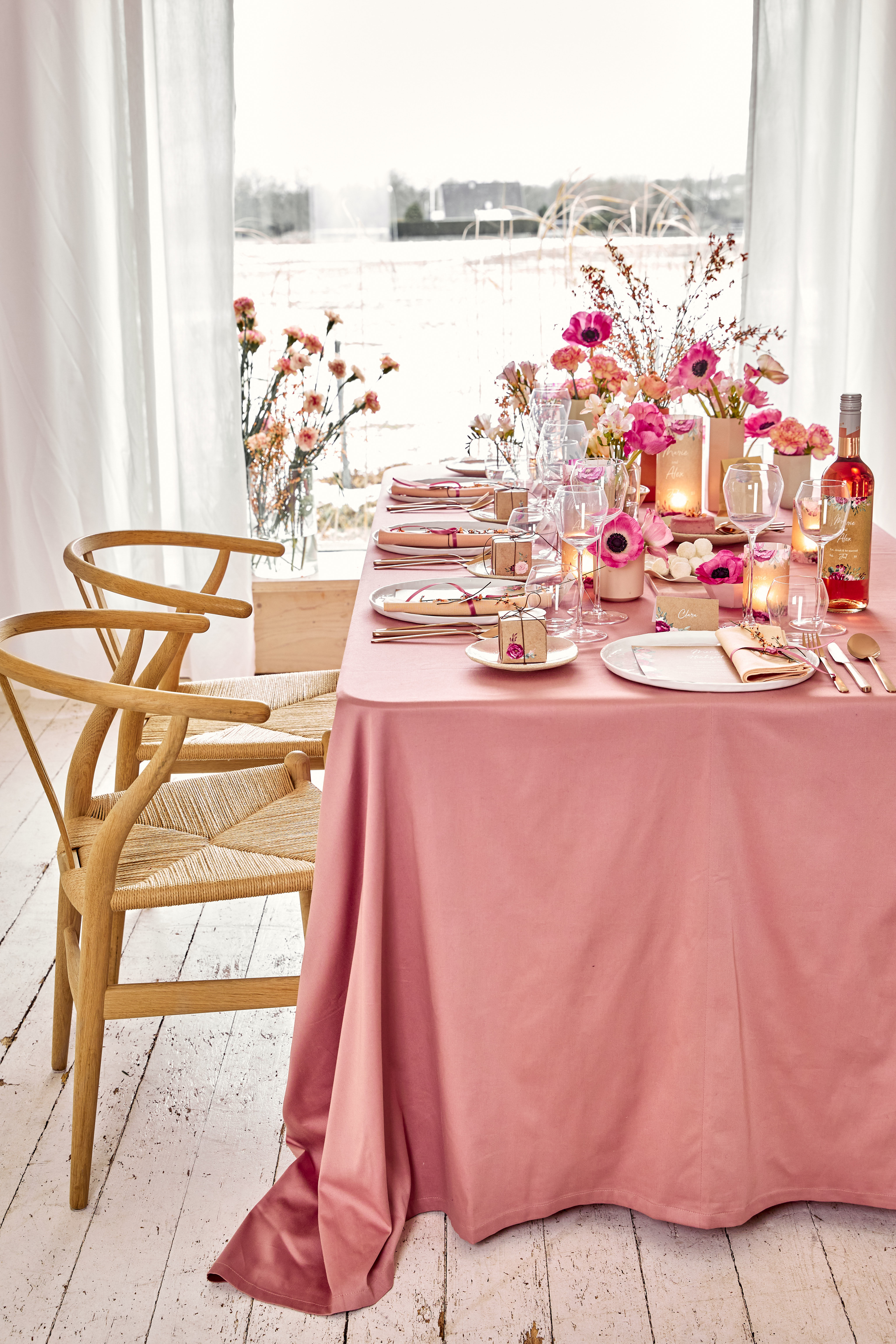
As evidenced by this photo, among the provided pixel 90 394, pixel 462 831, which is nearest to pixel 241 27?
pixel 90 394

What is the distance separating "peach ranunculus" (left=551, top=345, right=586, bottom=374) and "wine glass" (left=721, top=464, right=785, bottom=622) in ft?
2.41

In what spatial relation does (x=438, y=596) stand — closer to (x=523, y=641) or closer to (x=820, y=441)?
(x=523, y=641)

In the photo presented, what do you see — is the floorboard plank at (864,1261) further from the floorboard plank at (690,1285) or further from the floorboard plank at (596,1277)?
the floorboard plank at (596,1277)

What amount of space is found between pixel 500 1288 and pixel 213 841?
70cm

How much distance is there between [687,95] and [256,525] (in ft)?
6.00

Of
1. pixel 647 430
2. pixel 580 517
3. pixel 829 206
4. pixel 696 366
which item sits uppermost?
pixel 829 206

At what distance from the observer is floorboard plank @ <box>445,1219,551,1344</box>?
145 centimetres

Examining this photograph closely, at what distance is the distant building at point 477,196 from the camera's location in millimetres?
3809

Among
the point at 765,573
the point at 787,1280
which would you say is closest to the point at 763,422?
the point at 765,573

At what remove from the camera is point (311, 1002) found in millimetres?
1521

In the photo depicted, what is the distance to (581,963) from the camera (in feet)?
4.89

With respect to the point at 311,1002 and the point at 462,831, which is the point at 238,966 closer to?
the point at 311,1002

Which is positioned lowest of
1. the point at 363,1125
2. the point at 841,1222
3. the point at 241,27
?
the point at 841,1222

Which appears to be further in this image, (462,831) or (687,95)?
(687,95)
